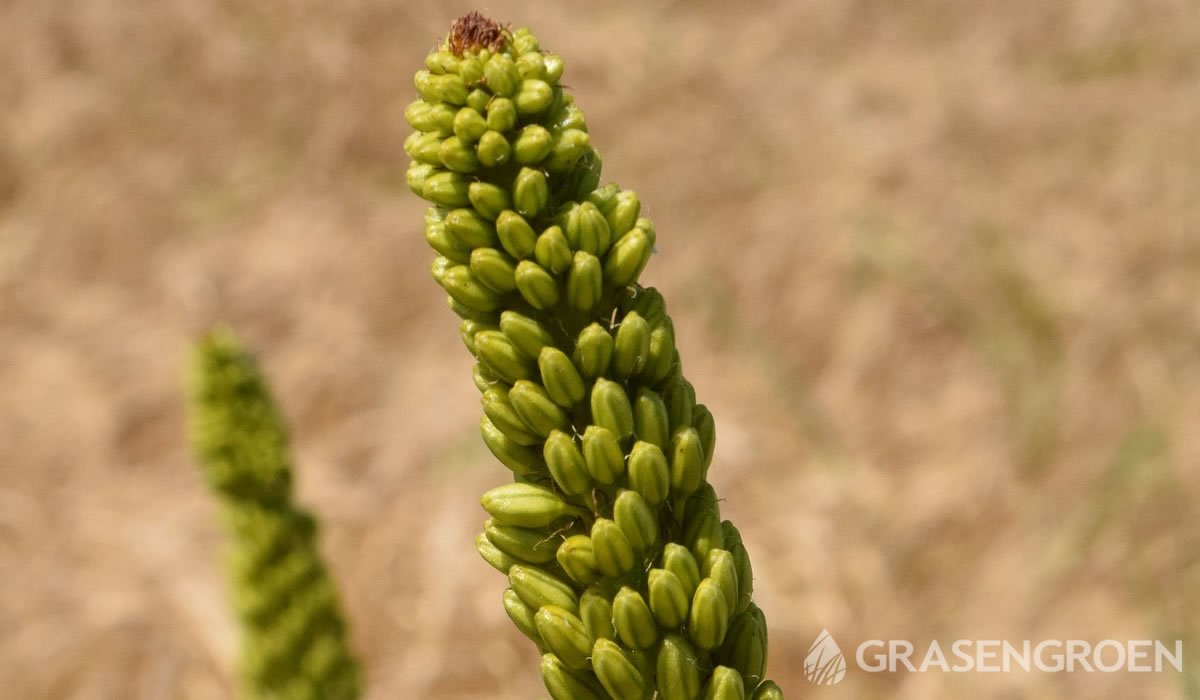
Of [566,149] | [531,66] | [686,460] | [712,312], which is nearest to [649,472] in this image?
[686,460]

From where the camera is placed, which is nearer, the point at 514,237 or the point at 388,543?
the point at 514,237

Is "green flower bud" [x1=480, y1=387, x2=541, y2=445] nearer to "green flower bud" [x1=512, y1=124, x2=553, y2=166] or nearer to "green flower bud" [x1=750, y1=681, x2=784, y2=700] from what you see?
"green flower bud" [x1=512, y1=124, x2=553, y2=166]

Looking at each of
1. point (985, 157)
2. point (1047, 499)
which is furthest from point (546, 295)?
point (985, 157)

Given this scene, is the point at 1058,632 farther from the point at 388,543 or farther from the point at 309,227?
the point at 309,227

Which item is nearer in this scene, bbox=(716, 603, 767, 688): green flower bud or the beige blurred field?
bbox=(716, 603, 767, 688): green flower bud

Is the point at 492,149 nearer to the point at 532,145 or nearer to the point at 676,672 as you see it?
the point at 532,145

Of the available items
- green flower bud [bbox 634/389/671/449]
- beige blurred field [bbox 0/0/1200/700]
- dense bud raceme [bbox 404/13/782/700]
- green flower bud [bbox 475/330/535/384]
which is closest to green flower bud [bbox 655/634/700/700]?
dense bud raceme [bbox 404/13/782/700]
